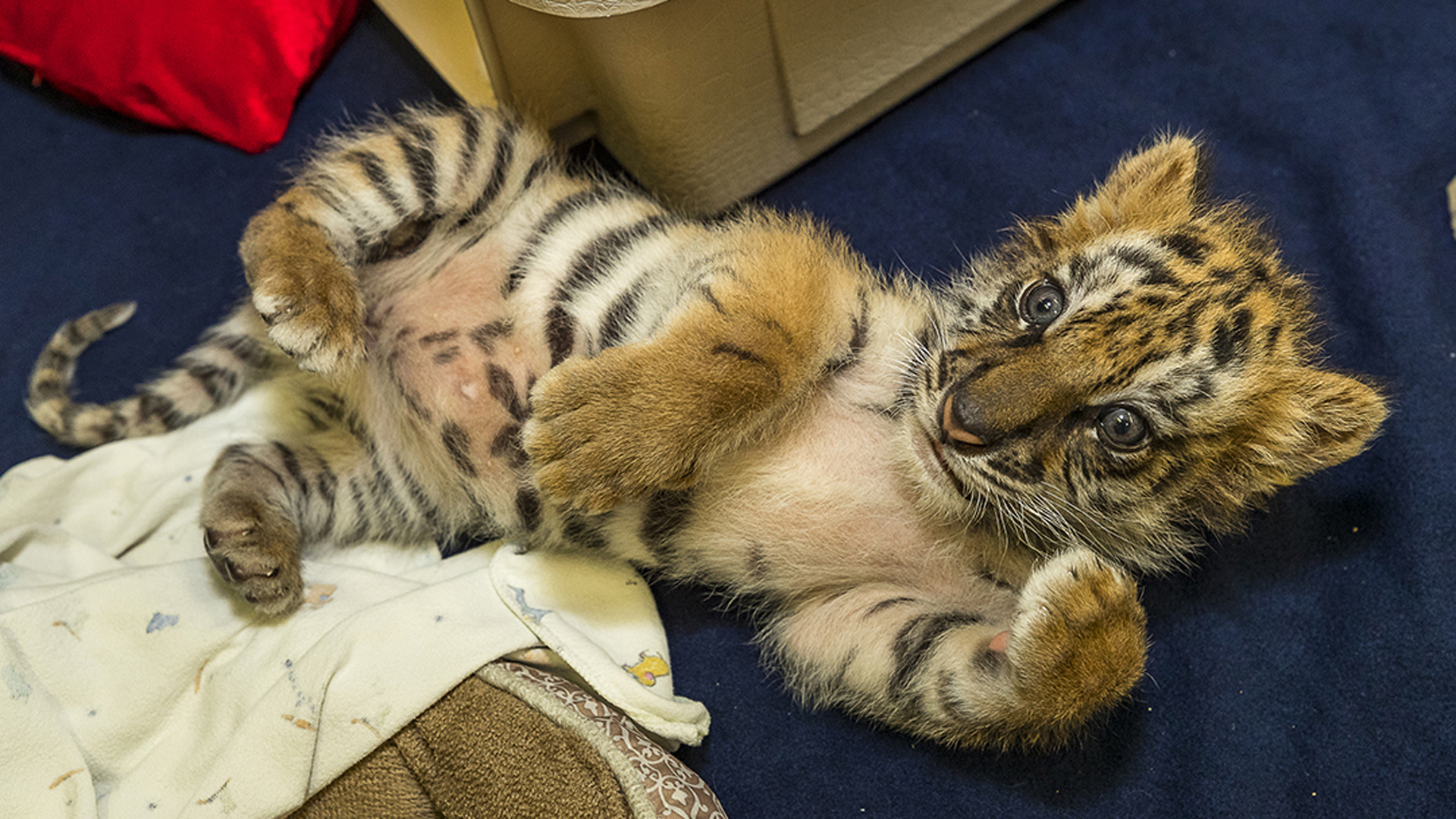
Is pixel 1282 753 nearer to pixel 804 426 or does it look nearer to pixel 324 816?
pixel 804 426

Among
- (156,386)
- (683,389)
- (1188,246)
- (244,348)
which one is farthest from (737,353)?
(156,386)

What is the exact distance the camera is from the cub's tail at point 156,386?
7.63 ft

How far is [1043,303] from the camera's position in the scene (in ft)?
5.73

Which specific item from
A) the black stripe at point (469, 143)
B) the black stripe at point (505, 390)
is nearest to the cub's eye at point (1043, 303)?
the black stripe at point (505, 390)

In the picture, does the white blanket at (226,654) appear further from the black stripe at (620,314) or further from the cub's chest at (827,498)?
the black stripe at (620,314)

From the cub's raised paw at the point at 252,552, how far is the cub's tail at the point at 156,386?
0.44 metres

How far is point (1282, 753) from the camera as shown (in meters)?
2.04

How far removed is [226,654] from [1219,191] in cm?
249

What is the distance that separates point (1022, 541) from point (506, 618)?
42.0 inches

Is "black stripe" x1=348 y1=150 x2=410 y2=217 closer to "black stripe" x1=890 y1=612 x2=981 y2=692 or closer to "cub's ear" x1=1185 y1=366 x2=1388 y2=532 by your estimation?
"black stripe" x1=890 y1=612 x2=981 y2=692

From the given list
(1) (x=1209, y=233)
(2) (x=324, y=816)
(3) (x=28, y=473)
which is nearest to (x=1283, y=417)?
(1) (x=1209, y=233)

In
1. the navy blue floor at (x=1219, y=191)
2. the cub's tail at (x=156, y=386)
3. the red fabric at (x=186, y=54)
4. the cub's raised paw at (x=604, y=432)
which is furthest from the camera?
the red fabric at (x=186, y=54)

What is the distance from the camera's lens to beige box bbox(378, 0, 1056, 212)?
6.79 ft

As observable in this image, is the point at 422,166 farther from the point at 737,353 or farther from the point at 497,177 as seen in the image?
the point at 737,353
